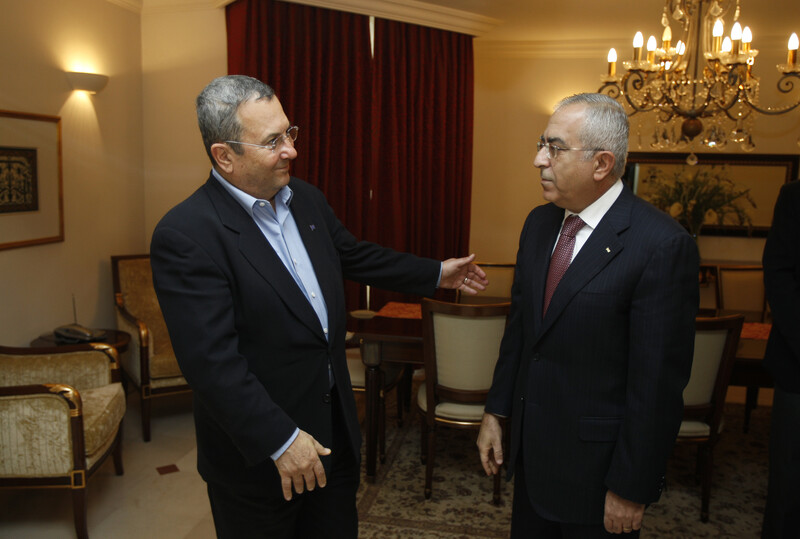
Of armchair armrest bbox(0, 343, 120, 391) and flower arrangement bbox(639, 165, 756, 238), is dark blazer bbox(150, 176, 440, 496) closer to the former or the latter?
armchair armrest bbox(0, 343, 120, 391)

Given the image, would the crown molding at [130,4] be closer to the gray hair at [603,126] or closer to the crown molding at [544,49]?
the crown molding at [544,49]

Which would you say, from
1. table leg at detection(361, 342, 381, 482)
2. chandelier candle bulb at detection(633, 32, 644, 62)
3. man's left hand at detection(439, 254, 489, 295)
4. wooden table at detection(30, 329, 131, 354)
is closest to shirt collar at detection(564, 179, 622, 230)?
man's left hand at detection(439, 254, 489, 295)

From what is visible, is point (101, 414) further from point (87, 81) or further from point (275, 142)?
point (87, 81)

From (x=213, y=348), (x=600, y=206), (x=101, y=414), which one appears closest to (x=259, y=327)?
(x=213, y=348)

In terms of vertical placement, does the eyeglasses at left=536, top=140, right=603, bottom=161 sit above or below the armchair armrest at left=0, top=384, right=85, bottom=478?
above

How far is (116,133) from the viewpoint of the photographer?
4.66 metres

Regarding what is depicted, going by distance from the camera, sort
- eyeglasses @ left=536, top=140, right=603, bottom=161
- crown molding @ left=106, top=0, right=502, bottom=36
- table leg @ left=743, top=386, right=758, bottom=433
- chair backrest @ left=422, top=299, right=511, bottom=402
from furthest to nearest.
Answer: crown molding @ left=106, top=0, right=502, bottom=36, table leg @ left=743, top=386, right=758, bottom=433, chair backrest @ left=422, top=299, right=511, bottom=402, eyeglasses @ left=536, top=140, right=603, bottom=161

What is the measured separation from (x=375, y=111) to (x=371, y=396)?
2498mm

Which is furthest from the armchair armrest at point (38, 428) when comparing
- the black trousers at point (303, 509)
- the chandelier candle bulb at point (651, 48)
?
the chandelier candle bulb at point (651, 48)

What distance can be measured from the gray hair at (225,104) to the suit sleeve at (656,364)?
3.37 ft

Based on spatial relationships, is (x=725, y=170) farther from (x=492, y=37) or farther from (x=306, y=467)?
(x=306, y=467)

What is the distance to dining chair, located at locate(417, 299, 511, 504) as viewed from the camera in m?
3.07

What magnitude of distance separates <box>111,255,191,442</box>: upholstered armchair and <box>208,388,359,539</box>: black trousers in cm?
230

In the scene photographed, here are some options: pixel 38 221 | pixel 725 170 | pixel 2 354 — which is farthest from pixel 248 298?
pixel 725 170
